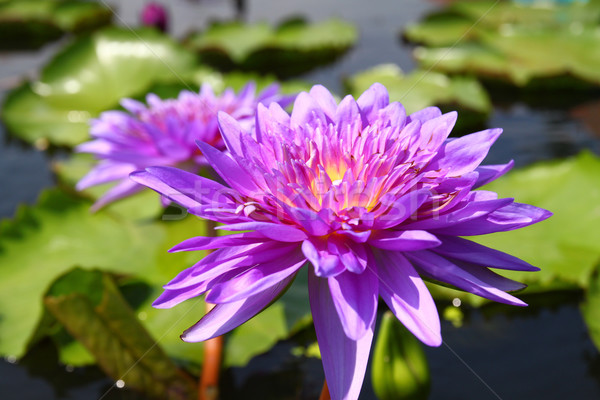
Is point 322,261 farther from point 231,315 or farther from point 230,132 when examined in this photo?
point 230,132

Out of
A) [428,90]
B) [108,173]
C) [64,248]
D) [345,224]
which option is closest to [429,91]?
[428,90]

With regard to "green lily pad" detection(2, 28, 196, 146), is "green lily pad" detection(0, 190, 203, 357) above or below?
above

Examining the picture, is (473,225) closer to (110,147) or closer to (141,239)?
(110,147)

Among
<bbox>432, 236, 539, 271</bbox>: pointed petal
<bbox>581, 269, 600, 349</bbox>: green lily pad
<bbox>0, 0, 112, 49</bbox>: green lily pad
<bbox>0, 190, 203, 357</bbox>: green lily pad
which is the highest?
<bbox>432, 236, 539, 271</bbox>: pointed petal

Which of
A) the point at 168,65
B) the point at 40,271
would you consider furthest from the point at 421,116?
the point at 168,65

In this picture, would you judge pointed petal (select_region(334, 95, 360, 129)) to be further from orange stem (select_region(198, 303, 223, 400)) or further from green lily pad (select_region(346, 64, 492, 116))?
green lily pad (select_region(346, 64, 492, 116))

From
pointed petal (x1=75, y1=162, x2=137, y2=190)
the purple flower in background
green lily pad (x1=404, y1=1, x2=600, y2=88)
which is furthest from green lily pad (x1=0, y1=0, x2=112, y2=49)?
pointed petal (x1=75, y1=162, x2=137, y2=190)

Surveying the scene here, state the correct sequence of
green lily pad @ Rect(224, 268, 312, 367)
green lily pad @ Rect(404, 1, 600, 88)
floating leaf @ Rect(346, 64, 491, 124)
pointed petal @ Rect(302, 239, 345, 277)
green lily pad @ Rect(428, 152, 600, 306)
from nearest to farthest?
pointed petal @ Rect(302, 239, 345, 277), green lily pad @ Rect(224, 268, 312, 367), green lily pad @ Rect(428, 152, 600, 306), floating leaf @ Rect(346, 64, 491, 124), green lily pad @ Rect(404, 1, 600, 88)

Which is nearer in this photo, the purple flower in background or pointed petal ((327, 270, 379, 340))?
pointed petal ((327, 270, 379, 340))
